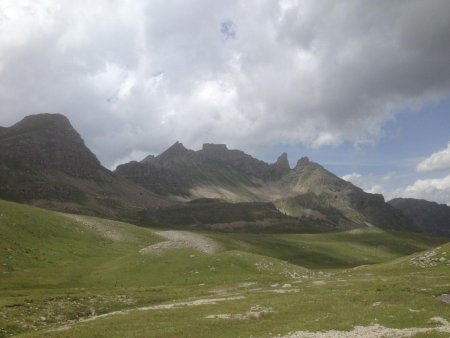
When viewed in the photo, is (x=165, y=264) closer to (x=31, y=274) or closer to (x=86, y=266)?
(x=86, y=266)

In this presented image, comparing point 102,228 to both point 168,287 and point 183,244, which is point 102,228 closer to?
point 183,244

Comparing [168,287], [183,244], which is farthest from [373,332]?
[183,244]

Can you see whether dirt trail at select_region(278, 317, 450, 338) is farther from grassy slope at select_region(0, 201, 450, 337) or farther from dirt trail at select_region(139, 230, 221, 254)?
dirt trail at select_region(139, 230, 221, 254)

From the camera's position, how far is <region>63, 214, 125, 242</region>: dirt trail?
416 ft

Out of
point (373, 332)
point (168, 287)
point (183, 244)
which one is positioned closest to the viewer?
point (373, 332)

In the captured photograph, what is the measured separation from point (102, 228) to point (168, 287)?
71.5m

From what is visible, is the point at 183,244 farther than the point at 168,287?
Yes

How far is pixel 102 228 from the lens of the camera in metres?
133

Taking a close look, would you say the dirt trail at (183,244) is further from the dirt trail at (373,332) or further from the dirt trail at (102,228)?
the dirt trail at (373,332)

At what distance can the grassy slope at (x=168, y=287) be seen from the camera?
38406 mm

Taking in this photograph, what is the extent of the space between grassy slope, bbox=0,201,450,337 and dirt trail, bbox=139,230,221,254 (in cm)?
348

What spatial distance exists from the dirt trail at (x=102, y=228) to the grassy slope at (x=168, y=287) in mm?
2671

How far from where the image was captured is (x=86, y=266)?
8569 cm

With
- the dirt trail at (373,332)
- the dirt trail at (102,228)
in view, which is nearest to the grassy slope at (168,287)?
the dirt trail at (373,332)
